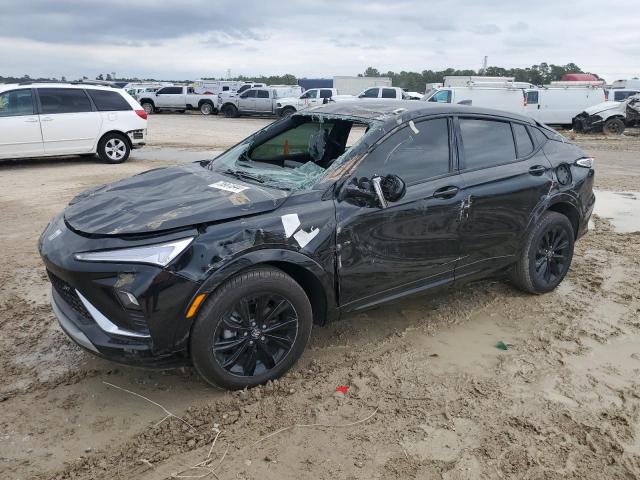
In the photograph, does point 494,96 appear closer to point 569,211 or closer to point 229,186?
point 569,211

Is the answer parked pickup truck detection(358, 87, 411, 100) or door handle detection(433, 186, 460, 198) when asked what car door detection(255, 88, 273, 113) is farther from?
door handle detection(433, 186, 460, 198)

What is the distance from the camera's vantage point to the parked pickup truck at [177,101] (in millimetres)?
33406

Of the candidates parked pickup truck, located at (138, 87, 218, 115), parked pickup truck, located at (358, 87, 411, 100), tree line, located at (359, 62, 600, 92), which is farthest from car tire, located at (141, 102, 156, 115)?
tree line, located at (359, 62, 600, 92)

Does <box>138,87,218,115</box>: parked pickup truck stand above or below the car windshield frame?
below

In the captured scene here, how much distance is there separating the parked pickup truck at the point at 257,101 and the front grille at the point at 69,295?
2802 centimetres

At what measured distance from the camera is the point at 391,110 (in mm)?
4035

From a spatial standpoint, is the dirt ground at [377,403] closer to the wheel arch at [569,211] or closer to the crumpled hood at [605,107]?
the wheel arch at [569,211]

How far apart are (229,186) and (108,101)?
32.1 ft

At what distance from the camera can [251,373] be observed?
3.37 meters

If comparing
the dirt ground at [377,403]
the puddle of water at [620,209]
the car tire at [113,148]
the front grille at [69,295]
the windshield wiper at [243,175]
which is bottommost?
the puddle of water at [620,209]

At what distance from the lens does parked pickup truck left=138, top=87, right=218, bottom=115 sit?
33.4 m

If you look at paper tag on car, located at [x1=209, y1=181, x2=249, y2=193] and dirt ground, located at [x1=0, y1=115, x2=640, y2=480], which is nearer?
dirt ground, located at [x1=0, y1=115, x2=640, y2=480]

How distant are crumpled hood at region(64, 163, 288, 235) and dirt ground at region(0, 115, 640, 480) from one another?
1022mm

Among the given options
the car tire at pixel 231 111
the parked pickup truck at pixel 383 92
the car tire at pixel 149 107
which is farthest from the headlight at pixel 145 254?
the car tire at pixel 149 107
